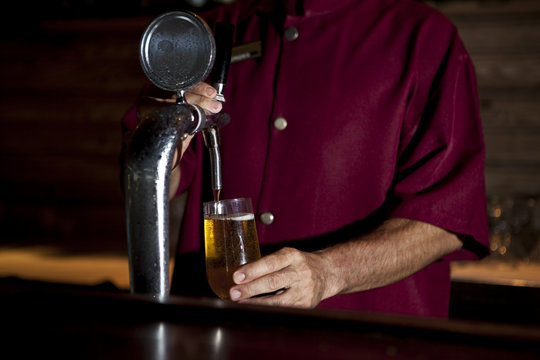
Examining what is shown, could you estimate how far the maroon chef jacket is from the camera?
53.4 inches

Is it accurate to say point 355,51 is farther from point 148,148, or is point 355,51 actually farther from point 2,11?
point 2,11

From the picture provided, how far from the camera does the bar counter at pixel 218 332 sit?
23.4 inches

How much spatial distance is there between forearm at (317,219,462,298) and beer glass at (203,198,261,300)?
0.19 m

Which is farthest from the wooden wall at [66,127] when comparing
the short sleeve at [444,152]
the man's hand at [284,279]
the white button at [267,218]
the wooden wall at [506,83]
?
the man's hand at [284,279]

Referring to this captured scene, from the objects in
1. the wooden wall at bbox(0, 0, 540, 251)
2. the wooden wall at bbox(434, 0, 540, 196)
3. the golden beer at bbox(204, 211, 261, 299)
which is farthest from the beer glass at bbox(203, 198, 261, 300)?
the wooden wall at bbox(0, 0, 540, 251)

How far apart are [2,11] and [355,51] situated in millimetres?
3111

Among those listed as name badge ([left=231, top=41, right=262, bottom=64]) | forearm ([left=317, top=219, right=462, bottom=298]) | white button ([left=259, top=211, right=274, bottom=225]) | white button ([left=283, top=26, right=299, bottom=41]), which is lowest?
forearm ([left=317, top=219, right=462, bottom=298])

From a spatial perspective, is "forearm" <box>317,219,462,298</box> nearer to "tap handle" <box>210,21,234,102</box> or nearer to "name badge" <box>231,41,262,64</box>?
"tap handle" <box>210,21,234,102</box>

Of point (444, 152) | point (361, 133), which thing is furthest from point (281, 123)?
point (444, 152)

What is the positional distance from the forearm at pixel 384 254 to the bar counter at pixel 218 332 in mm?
511

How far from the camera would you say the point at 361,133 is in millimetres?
1402

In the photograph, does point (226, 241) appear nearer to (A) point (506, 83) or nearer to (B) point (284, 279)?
(B) point (284, 279)

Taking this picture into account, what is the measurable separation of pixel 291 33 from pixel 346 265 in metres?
0.57

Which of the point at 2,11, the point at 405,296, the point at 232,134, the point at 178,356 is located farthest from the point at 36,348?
the point at 2,11
